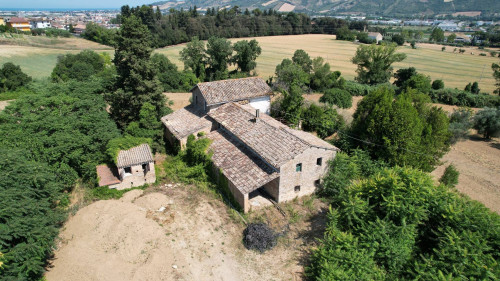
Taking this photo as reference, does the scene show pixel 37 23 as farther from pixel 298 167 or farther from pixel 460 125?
pixel 460 125

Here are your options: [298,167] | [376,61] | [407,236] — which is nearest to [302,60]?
[376,61]

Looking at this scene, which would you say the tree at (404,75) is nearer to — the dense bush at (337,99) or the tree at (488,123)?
the dense bush at (337,99)

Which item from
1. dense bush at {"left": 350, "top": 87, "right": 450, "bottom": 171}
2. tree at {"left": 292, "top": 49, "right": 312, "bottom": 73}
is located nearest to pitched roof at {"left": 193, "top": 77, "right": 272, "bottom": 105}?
dense bush at {"left": 350, "top": 87, "right": 450, "bottom": 171}

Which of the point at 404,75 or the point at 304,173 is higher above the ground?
the point at 404,75

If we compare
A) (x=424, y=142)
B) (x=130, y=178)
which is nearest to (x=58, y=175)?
(x=130, y=178)

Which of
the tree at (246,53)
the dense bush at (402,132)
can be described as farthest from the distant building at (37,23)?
the dense bush at (402,132)
